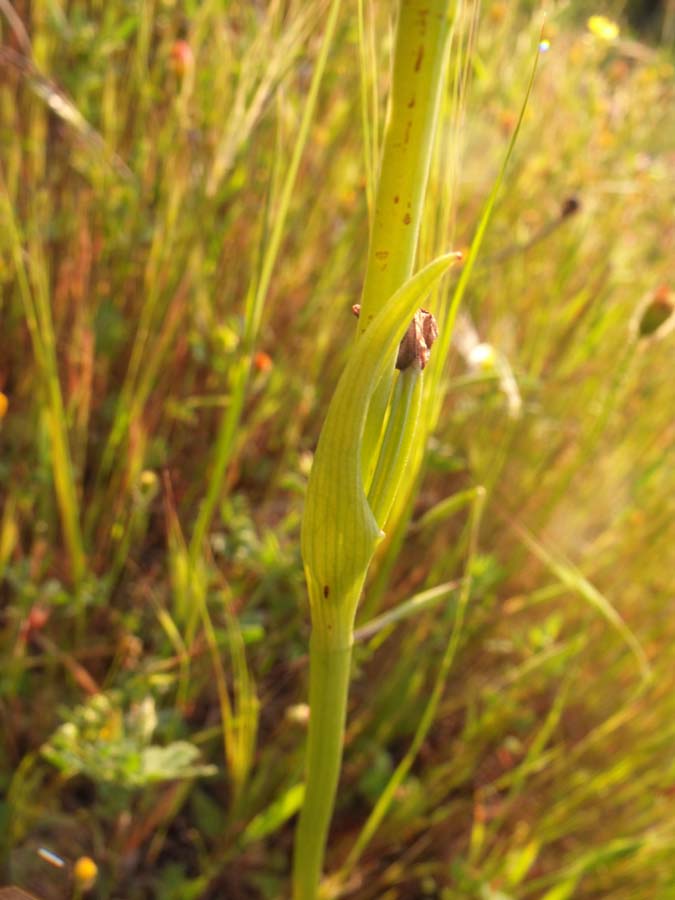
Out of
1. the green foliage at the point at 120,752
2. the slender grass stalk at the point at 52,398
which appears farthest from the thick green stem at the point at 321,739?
the slender grass stalk at the point at 52,398

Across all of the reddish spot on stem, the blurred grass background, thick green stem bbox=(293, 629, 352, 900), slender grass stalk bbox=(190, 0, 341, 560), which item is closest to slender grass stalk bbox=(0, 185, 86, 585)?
the blurred grass background

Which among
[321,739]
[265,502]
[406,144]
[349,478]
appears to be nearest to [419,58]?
[406,144]

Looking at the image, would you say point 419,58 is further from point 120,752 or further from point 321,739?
point 120,752

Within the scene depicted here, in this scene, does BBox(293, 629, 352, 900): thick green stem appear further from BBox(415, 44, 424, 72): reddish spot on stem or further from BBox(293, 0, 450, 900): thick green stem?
BBox(415, 44, 424, 72): reddish spot on stem

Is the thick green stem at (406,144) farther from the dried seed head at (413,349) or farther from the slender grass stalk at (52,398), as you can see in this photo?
the slender grass stalk at (52,398)

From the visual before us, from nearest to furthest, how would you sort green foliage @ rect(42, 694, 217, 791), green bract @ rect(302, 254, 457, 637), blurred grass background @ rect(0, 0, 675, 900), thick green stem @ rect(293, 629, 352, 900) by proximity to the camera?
green bract @ rect(302, 254, 457, 637)
thick green stem @ rect(293, 629, 352, 900)
green foliage @ rect(42, 694, 217, 791)
blurred grass background @ rect(0, 0, 675, 900)

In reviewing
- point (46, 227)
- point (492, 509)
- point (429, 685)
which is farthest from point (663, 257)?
point (46, 227)
